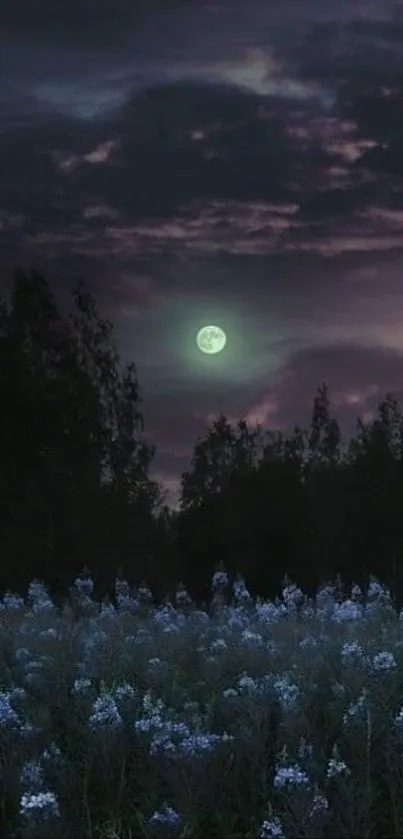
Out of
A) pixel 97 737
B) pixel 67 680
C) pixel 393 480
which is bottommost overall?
pixel 97 737

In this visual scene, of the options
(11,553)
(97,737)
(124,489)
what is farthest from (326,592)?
(124,489)

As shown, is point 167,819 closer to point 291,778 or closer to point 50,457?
point 291,778

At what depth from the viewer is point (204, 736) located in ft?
17.9

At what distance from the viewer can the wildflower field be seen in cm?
505

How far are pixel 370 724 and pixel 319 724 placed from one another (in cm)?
89

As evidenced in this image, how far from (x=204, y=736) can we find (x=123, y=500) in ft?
70.2

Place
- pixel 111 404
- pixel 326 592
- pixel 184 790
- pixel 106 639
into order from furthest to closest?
1. pixel 111 404
2. pixel 326 592
3. pixel 106 639
4. pixel 184 790

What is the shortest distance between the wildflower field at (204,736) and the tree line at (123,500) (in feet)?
43.2

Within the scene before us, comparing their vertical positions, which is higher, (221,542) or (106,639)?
(221,542)

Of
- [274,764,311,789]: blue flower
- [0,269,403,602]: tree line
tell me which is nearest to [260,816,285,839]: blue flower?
[274,764,311,789]: blue flower

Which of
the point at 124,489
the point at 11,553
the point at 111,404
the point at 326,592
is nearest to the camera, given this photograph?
the point at 326,592

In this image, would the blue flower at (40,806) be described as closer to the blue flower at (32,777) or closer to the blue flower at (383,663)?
the blue flower at (32,777)

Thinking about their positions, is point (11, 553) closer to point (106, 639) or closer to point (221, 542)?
point (221, 542)

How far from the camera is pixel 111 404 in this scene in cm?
2956
